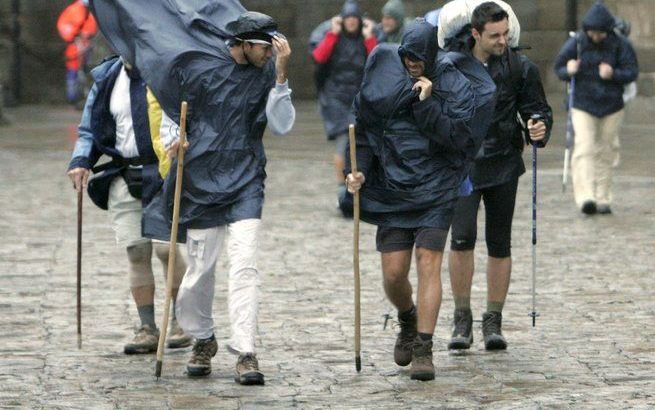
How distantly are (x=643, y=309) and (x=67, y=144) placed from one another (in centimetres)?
1303

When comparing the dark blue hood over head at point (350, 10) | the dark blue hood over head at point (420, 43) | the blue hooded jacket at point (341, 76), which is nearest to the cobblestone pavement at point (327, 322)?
the blue hooded jacket at point (341, 76)

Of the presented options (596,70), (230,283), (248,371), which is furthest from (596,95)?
(248,371)

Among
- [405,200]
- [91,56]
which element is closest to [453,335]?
[405,200]

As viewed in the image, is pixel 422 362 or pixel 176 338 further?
pixel 176 338

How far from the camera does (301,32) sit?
2936 centimetres

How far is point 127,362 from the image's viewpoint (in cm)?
900

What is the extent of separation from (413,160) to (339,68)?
25.8 ft

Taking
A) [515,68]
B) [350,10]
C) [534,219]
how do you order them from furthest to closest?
1. [350,10]
2. [534,219]
3. [515,68]

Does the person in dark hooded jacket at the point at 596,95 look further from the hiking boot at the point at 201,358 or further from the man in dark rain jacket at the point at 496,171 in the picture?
the hiking boot at the point at 201,358

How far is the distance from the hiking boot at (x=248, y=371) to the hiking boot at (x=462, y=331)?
1309 mm

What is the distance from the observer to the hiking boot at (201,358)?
8.55m

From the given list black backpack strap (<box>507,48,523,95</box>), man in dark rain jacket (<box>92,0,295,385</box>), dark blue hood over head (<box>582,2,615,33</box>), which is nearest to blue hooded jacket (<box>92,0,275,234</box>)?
man in dark rain jacket (<box>92,0,295,385</box>)

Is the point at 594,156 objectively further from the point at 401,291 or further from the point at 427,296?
the point at 427,296

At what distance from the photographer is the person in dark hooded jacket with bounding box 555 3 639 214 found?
15.4 m
